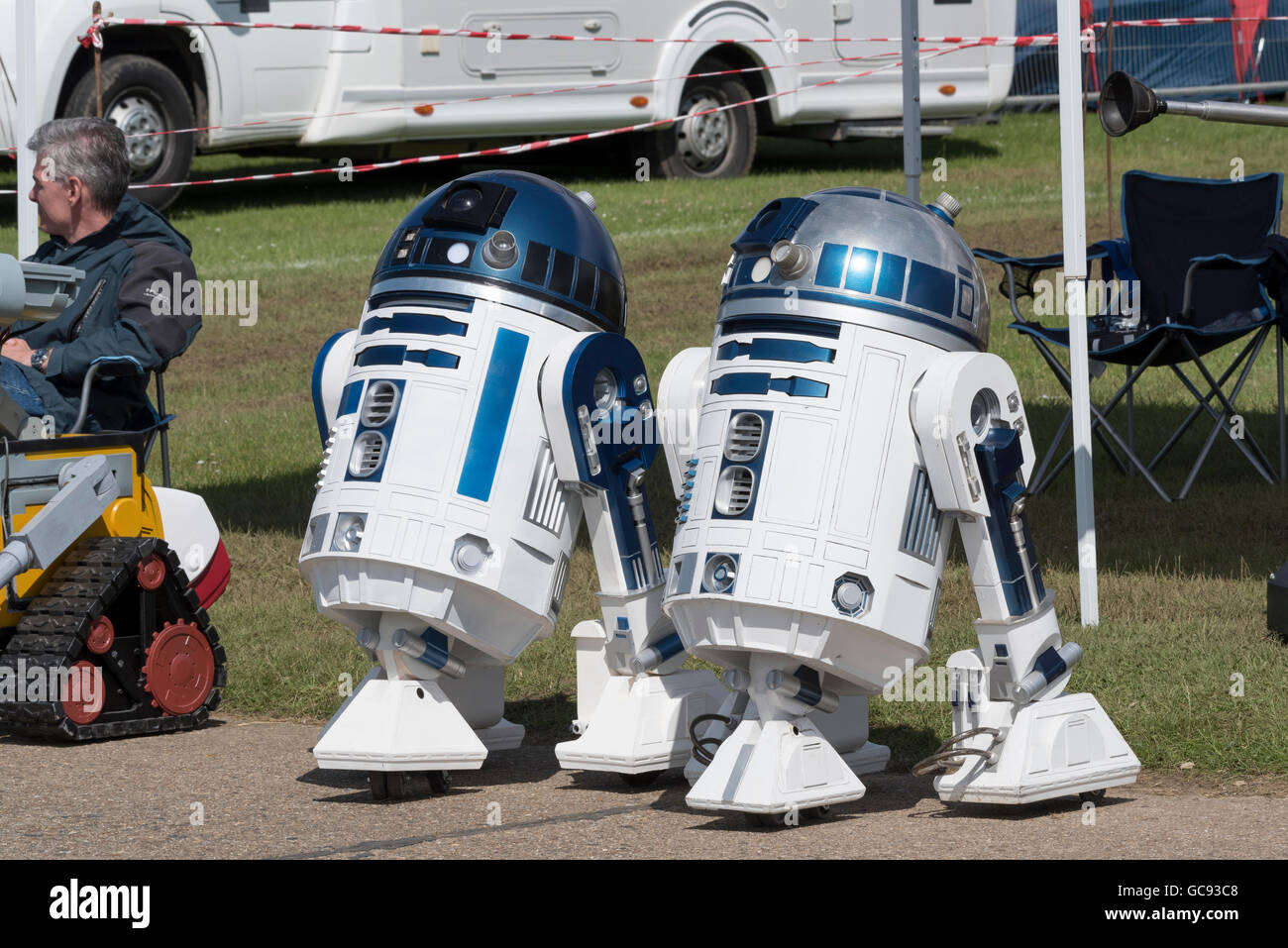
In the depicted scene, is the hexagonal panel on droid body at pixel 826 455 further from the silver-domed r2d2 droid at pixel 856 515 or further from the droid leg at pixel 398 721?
the droid leg at pixel 398 721

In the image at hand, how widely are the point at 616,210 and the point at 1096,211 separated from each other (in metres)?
3.56

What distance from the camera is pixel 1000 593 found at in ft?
14.5

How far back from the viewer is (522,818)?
462 centimetres

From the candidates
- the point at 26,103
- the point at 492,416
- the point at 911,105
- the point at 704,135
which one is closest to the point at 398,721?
the point at 492,416

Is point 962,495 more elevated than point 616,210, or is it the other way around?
point 616,210

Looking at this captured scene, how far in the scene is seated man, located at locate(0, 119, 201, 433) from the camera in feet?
19.0

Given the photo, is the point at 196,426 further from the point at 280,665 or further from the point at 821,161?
the point at 821,161

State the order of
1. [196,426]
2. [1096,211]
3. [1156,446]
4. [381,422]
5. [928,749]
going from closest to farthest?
[381,422] < [928,749] < [1156,446] < [196,426] < [1096,211]

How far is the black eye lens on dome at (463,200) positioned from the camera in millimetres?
4840

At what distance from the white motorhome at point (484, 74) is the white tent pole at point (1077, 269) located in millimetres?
8919

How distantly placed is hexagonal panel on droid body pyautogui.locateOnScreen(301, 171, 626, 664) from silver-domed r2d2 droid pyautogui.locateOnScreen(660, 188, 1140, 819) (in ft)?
1.42

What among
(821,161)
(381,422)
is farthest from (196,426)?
(821,161)

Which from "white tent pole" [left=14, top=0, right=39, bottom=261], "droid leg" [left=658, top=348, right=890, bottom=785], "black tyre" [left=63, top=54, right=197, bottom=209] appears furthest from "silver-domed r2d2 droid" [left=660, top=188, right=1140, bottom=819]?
"black tyre" [left=63, top=54, right=197, bottom=209]

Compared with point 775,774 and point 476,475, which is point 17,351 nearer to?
point 476,475
